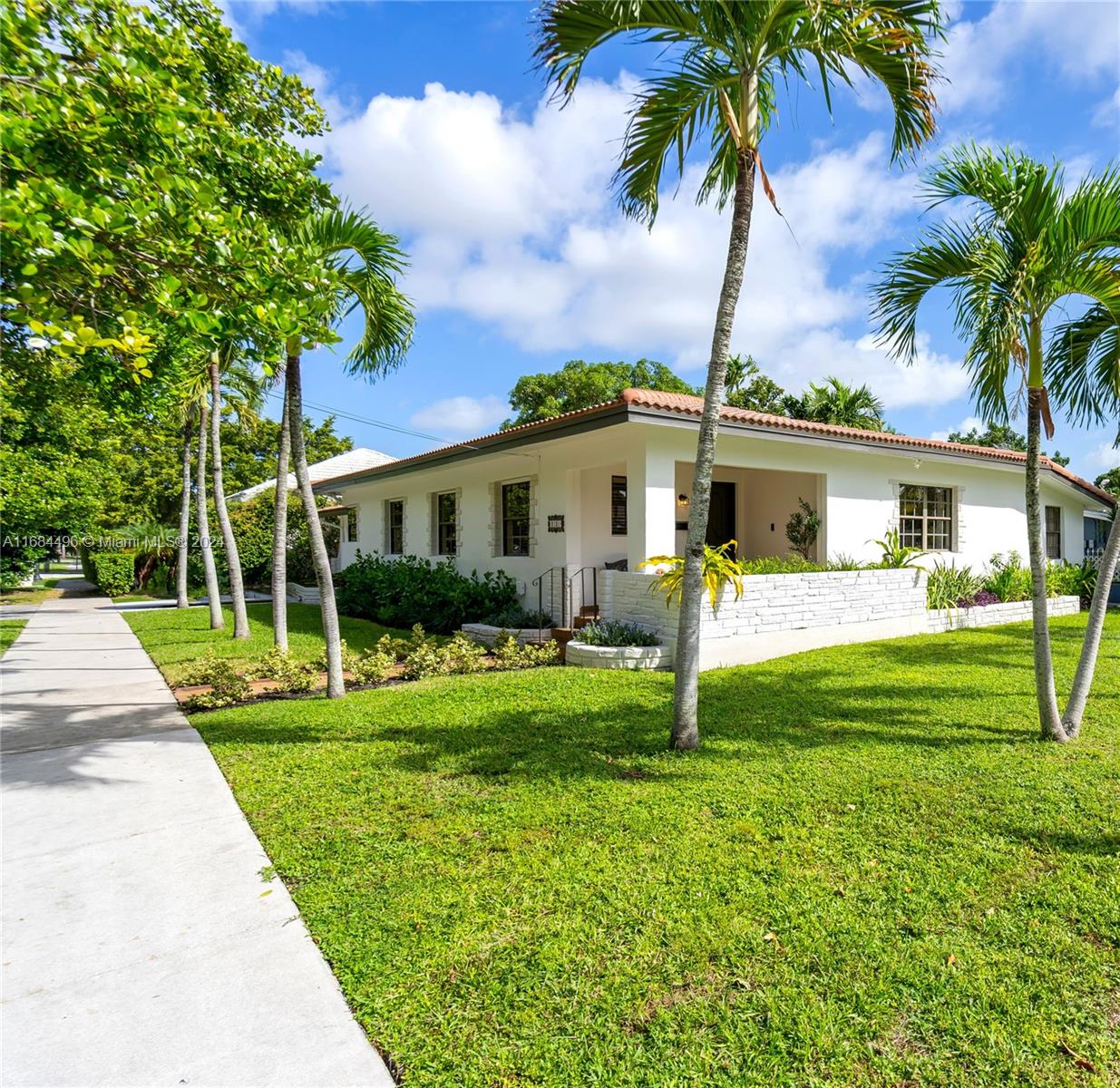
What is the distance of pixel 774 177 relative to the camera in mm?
5102

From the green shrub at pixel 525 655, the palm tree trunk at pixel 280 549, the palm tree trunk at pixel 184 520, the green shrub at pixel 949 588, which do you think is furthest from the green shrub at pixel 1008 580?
the palm tree trunk at pixel 184 520

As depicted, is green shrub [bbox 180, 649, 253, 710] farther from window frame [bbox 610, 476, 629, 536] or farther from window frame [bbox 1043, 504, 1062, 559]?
window frame [bbox 1043, 504, 1062, 559]

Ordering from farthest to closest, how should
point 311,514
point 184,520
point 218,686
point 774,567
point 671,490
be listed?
point 184,520 → point 774,567 → point 671,490 → point 218,686 → point 311,514

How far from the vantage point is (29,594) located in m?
23.0

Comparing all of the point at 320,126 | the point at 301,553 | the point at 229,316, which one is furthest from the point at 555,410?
the point at 229,316

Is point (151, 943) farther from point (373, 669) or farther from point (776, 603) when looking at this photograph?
point (776, 603)

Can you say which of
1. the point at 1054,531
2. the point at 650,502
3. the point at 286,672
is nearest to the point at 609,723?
the point at 650,502

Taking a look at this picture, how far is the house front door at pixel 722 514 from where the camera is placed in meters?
14.1

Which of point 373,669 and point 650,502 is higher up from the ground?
A: point 650,502

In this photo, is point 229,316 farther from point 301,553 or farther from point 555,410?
point 555,410

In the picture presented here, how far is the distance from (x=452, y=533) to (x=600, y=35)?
11078mm

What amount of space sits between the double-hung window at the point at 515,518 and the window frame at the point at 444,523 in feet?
5.99

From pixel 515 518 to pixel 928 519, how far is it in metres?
8.45

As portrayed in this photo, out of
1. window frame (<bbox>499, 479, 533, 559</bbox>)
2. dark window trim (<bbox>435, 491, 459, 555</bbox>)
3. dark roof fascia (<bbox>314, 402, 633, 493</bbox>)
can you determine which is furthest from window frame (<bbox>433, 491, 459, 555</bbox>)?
window frame (<bbox>499, 479, 533, 559</bbox>)
